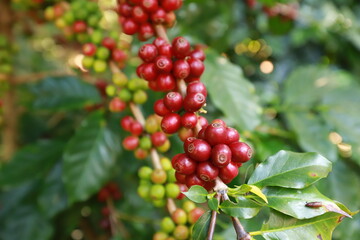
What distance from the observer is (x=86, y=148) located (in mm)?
1153

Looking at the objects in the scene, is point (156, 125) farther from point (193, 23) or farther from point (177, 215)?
point (193, 23)

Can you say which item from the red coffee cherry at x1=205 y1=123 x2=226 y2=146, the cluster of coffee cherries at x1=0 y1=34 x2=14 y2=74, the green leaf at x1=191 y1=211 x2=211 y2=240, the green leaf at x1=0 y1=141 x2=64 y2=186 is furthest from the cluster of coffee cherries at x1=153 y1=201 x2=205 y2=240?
the cluster of coffee cherries at x1=0 y1=34 x2=14 y2=74

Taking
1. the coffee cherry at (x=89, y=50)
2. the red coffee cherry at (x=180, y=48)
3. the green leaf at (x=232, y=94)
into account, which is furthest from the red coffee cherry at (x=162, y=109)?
the coffee cherry at (x=89, y=50)

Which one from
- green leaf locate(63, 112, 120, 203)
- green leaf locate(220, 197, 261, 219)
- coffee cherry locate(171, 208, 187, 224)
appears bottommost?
green leaf locate(63, 112, 120, 203)

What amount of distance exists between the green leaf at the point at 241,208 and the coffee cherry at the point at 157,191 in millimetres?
284

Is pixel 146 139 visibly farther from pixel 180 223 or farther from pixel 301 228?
pixel 301 228

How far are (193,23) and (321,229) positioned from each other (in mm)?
1174

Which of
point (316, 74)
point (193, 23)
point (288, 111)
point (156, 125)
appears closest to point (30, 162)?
point (156, 125)

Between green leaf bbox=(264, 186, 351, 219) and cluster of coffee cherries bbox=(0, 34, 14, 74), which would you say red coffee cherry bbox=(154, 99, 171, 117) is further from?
cluster of coffee cherries bbox=(0, 34, 14, 74)

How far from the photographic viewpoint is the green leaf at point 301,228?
→ 615 millimetres

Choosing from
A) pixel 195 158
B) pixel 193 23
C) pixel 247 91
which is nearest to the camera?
pixel 195 158

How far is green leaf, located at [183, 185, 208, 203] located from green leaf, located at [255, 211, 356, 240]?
0.40 ft

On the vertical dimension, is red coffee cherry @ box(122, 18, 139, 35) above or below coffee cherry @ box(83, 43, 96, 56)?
above

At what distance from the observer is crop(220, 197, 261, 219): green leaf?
59 centimetres
